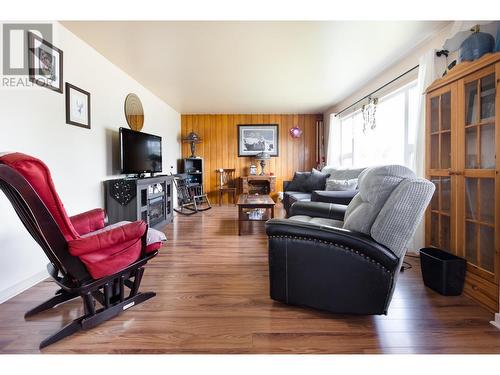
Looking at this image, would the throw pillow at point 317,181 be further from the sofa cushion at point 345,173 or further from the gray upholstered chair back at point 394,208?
the gray upholstered chair back at point 394,208

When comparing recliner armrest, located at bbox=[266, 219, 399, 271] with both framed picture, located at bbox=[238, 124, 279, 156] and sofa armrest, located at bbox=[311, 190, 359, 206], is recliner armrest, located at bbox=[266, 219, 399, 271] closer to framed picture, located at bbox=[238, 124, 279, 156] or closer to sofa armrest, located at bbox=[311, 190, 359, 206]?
sofa armrest, located at bbox=[311, 190, 359, 206]

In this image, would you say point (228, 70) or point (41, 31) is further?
point (228, 70)

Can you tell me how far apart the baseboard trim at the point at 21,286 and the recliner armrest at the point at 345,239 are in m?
2.03

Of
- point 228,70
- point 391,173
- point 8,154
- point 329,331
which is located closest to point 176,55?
point 228,70

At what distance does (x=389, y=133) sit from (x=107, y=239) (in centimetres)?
376

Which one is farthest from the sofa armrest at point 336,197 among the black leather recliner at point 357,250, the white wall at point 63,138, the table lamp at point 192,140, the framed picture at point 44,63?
the table lamp at point 192,140

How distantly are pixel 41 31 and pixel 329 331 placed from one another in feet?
10.7

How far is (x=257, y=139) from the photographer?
658 centimetres

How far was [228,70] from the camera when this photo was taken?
3.52 meters

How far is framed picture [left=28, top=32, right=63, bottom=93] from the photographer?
82.0 inches

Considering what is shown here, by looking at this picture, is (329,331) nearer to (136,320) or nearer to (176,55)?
(136,320)

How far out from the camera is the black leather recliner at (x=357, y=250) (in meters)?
1.39

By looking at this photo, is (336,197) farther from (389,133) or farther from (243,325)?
(243,325)

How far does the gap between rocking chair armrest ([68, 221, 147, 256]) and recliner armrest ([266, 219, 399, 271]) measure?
87 centimetres
